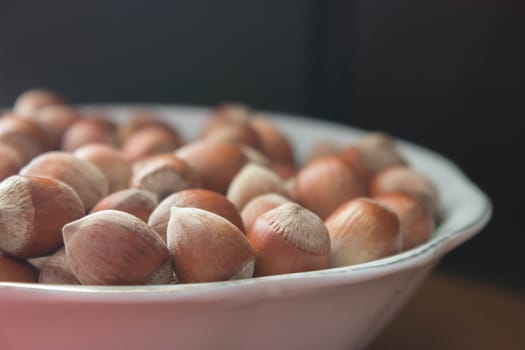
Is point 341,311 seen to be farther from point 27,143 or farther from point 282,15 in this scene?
point 282,15

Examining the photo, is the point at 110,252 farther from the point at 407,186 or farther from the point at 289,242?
the point at 407,186

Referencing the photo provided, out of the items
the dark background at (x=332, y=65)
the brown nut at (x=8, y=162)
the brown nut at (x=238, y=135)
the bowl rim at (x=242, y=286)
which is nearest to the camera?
the bowl rim at (x=242, y=286)

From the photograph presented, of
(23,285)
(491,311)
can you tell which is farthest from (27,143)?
(491,311)

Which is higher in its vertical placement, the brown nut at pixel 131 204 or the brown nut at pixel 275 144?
the brown nut at pixel 131 204

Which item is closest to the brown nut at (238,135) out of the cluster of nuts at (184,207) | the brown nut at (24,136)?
the cluster of nuts at (184,207)

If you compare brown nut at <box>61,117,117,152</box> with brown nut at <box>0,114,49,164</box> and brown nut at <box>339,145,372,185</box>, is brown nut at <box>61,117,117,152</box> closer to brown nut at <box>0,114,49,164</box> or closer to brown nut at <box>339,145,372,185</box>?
brown nut at <box>0,114,49,164</box>

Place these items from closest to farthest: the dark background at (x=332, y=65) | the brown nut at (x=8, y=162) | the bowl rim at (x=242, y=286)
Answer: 1. the bowl rim at (x=242, y=286)
2. the brown nut at (x=8, y=162)
3. the dark background at (x=332, y=65)

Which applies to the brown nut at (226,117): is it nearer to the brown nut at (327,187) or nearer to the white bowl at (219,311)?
the brown nut at (327,187)
